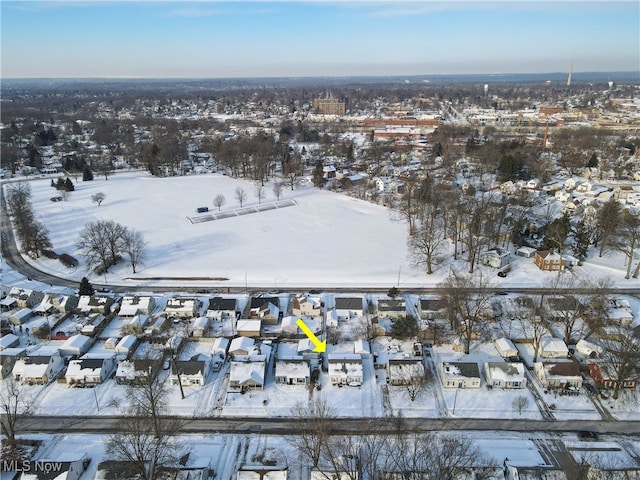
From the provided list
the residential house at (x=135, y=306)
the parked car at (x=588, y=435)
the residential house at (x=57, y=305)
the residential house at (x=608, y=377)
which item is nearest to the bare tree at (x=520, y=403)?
the parked car at (x=588, y=435)

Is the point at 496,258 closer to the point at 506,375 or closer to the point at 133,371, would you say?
the point at 506,375

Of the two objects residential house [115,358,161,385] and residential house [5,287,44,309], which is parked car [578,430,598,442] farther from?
residential house [5,287,44,309]

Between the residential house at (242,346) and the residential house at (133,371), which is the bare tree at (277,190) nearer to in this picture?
the residential house at (242,346)

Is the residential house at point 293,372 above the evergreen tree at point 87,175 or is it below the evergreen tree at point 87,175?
below

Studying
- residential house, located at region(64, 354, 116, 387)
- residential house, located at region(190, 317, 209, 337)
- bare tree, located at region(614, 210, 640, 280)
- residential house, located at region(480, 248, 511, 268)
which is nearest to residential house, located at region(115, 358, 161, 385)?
residential house, located at region(64, 354, 116, 387)

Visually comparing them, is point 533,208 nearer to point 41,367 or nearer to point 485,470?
point 485,470

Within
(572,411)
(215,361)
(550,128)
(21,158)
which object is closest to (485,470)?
(572,411)
